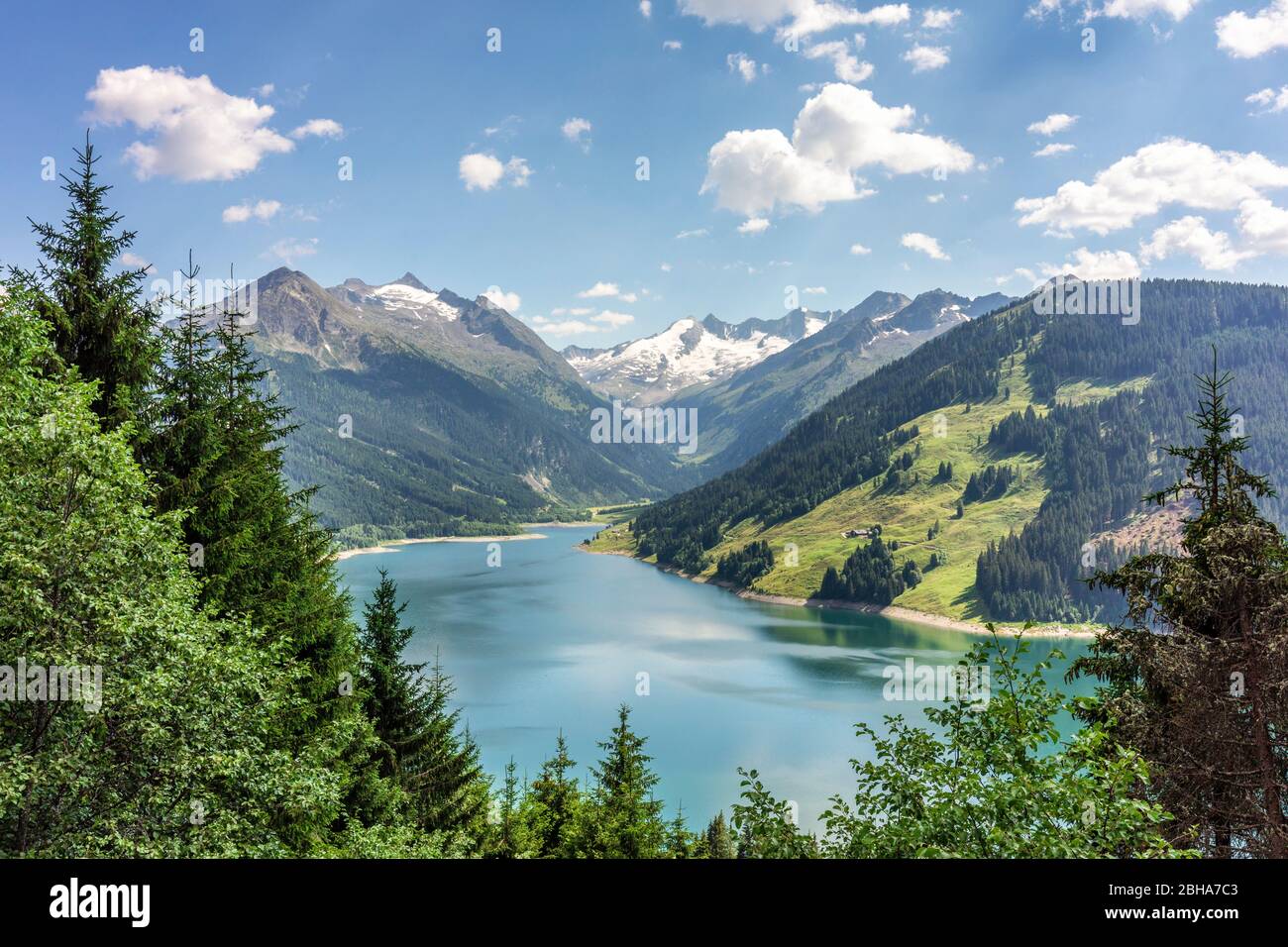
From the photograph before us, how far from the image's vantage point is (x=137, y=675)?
12258 millimetres

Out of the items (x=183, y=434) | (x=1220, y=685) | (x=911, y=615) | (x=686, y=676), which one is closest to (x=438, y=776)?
(x=183, y=434)

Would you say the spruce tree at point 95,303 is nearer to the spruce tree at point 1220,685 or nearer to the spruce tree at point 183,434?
the spruce tree at point 183,434

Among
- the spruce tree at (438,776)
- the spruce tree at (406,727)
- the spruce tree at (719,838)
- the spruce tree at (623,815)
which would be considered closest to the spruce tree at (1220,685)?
the spruce tree at (623,815)

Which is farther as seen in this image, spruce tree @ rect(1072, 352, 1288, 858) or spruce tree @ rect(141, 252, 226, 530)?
spruce tree @ rect(141, 252, 226, 530)

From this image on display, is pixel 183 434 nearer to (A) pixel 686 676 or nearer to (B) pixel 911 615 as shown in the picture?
(A) pixel 686 676

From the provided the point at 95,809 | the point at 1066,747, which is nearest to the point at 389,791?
the point at 95,809

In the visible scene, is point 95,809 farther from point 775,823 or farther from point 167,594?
point 775,823

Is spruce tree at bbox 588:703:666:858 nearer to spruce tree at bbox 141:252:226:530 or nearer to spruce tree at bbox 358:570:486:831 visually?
spruce tree at bbox 358:570:486:831

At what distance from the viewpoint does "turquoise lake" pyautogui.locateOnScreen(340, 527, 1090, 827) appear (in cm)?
7656

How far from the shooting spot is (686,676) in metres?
112

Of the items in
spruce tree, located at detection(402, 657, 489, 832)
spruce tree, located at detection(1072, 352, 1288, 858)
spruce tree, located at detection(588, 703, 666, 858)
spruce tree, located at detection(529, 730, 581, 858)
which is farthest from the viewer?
spruce tree, located at detection(529, 730, 581, 858)

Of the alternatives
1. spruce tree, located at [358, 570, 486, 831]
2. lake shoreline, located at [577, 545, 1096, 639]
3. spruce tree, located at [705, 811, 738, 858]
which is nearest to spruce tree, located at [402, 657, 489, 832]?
spruce tree, located at [358, 570, 486, 831]
